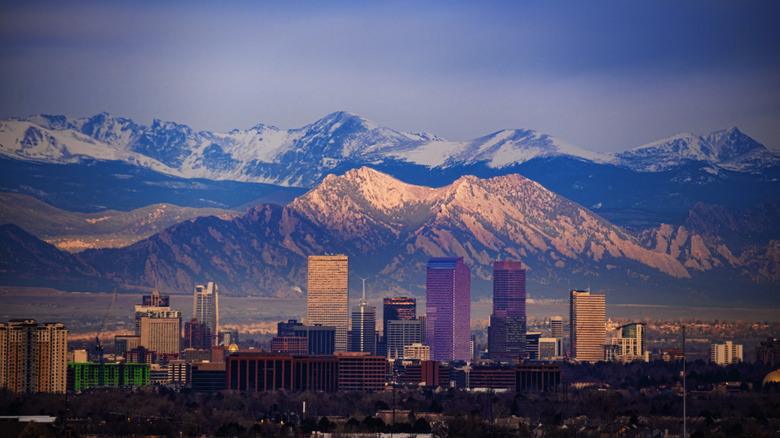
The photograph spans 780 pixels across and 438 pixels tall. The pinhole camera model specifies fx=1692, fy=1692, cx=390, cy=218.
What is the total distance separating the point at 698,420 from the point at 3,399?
63.3m

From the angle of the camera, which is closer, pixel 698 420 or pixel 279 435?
pixel 279 435

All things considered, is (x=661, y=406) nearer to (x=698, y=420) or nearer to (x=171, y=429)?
(x=698, y=420)

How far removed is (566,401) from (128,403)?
41.5 meters

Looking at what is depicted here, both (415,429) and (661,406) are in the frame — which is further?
(661,406)

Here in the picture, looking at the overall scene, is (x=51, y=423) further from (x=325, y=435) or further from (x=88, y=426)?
(x=325, y=435)

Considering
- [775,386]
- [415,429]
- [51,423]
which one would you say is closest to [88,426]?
[51,423]

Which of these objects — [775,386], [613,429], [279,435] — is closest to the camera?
[279,435]

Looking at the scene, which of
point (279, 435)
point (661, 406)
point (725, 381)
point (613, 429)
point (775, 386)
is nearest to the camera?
point (279, 435)

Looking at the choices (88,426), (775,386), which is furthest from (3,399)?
(775,386)

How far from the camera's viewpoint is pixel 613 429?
128 meters

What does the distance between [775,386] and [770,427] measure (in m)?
58.7

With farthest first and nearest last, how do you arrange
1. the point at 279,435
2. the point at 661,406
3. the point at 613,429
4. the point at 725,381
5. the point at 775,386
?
the point at 725,381, the point at 775,386, the point at 661,406, the point at 613,429, the point at 279,435

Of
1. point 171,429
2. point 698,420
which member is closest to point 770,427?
point 698,420

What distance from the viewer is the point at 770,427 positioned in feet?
411
